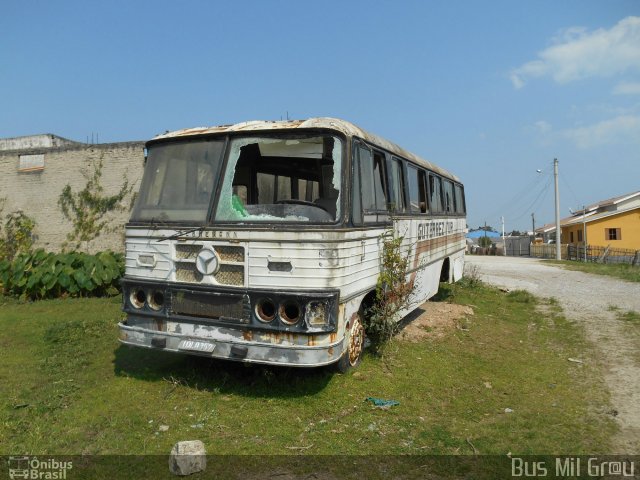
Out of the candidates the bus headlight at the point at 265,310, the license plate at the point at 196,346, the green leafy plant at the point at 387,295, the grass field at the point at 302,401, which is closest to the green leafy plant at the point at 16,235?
the grass field at the point at 302,401

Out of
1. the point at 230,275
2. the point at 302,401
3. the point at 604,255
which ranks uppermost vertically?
the point at 230,275

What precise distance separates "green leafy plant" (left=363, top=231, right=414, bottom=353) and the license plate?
1.94m

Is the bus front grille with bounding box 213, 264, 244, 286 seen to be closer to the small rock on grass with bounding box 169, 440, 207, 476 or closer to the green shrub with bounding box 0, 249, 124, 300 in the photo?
the small rock on grass with bounding box 169, 440, 207, 476

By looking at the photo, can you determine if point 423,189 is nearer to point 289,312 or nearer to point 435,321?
point 435,321

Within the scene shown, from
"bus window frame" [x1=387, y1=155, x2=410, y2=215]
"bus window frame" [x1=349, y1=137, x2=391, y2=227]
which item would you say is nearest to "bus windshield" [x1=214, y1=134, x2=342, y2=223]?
"bus window frame" [x1=349, y1=137, x2=391, y2=227]

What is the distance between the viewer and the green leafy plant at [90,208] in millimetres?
14578

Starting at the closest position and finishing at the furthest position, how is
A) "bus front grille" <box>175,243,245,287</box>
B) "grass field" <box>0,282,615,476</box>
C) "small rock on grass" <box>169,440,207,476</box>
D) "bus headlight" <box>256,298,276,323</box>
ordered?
"small rock on grass" <box>169,440,207,476</box> < "grass field" <box>0,282,615,476</box> < "bus headlight" <box>256,298,276,323</box> < "bus front grille" <box>175,243,245,287</box>

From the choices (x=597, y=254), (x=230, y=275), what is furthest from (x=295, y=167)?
(x=597, y=254)

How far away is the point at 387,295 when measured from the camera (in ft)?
20.6

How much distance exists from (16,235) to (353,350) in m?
12.8

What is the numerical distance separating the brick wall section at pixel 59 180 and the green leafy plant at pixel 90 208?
13cm

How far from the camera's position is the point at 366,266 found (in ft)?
18.7

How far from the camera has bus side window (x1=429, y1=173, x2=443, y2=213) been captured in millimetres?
9023

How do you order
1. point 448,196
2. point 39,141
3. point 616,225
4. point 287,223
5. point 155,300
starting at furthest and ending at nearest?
point 616,225 → point 39,141 → point 448,196 → point 155,300 → point 287,223
